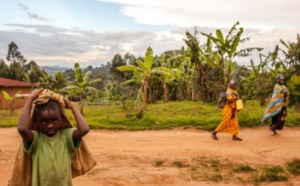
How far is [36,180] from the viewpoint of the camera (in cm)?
263

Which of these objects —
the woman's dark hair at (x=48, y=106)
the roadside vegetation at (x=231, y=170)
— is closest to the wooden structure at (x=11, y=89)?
the roadside vegetation at (x=231, y=170)

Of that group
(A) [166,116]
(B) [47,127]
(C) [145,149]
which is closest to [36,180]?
(B) [47,127]

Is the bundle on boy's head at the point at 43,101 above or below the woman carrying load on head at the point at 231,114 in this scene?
above

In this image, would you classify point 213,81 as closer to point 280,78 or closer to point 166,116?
point 166,116

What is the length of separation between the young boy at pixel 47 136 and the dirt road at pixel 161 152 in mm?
2728

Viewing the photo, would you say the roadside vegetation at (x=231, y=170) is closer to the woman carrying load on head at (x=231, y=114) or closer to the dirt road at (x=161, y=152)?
the dirt road at (x=161, y=152)

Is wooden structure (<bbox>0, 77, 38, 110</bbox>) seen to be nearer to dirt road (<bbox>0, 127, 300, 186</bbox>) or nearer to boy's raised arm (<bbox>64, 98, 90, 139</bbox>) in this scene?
dirt road (<bbox>0, 127, 300, 186</bbox>)

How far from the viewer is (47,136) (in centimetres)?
271

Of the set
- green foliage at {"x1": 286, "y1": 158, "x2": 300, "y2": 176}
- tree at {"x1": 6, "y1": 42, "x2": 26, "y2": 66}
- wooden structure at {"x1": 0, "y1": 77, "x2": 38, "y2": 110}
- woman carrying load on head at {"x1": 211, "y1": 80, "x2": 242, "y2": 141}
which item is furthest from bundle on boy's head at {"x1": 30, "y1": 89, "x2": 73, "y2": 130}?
tree at {"x1": 6, "y1": 42, "x2": 26, "y2": 66}

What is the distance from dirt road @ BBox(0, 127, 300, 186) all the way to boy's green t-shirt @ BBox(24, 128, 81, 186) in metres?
2.71

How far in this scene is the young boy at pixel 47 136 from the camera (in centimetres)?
258

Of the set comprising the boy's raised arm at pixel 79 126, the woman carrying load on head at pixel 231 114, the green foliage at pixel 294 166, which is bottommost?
the green foliage at pixel 294 166

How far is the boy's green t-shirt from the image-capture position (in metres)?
2.64

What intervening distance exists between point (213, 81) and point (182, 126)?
477cm
